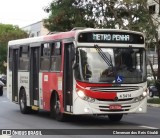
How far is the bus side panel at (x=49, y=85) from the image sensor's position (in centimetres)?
1712

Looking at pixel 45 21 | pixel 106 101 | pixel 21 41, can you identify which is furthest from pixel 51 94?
pixel 45 21

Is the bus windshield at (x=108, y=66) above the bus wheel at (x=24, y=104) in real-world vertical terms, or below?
above

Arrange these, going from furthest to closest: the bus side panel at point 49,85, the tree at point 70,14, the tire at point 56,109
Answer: the tree at point 70,14 → the tire at point 56,109 → the bus side panel at point 49,85

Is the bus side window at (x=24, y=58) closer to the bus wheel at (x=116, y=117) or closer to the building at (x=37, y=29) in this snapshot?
the bus wheel at (x=116, y=117)

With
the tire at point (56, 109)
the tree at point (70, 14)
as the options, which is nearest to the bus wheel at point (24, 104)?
the tire at point (56, 109)

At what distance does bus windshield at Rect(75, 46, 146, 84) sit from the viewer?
1582 centimetres

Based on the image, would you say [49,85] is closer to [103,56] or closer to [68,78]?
[68,78]

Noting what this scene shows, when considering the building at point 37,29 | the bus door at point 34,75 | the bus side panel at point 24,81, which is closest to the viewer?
the bus door at point 34,75

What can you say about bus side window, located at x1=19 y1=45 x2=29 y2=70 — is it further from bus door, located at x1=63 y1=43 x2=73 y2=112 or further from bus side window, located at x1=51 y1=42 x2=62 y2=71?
bus door, located at x1=63 y1=43 x2=73 y2=112

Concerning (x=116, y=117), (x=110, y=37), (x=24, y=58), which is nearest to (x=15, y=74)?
(x=24, y=58)

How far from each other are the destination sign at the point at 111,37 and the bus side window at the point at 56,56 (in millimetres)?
1445

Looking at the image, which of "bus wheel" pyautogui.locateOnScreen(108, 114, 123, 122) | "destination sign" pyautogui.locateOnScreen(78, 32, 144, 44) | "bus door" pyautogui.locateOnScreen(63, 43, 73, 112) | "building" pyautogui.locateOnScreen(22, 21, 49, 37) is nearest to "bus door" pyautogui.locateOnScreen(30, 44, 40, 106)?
"bus door" pyautogui.locateOnScreen(63, 43, 73, 112)

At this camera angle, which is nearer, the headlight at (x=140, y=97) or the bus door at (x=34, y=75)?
the headlight at (x=140, y=97)

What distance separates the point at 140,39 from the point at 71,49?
222cm
